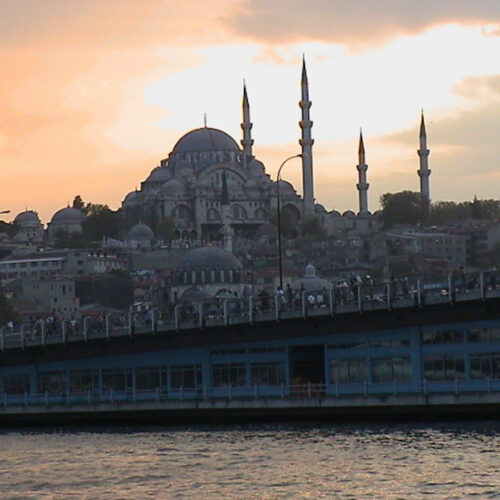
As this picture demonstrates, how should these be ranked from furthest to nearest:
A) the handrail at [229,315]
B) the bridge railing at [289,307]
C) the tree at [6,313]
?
the tree at [6,313]
the handrail at [229,315]
the bridge railing at [289,307]

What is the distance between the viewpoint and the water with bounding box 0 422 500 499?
43344 millimetres

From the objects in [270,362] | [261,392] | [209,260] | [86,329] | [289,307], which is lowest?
[261,392]

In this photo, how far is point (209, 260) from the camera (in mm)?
162000

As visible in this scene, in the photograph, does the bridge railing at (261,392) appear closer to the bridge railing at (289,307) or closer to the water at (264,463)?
the bridge railing at (289,307)

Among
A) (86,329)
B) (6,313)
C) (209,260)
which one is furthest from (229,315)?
(209,260)

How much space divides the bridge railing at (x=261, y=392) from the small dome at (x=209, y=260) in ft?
309

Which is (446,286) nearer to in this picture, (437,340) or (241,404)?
(437,340)

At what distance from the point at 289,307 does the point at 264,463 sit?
14248 millimetres

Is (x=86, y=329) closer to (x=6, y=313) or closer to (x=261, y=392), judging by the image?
(x=261, y=392)

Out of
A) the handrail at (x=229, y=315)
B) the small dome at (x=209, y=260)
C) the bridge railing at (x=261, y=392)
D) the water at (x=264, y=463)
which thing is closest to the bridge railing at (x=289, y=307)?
the handrail at (x=229, y=315)

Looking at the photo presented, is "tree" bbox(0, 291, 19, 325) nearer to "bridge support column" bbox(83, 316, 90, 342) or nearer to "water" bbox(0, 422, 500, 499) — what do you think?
"bridge support column" bbox(83, 316, 90, 342)

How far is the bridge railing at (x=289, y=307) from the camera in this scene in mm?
57531

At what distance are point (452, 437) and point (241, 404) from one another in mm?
10511

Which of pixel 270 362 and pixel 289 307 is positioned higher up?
pixel 289 307
